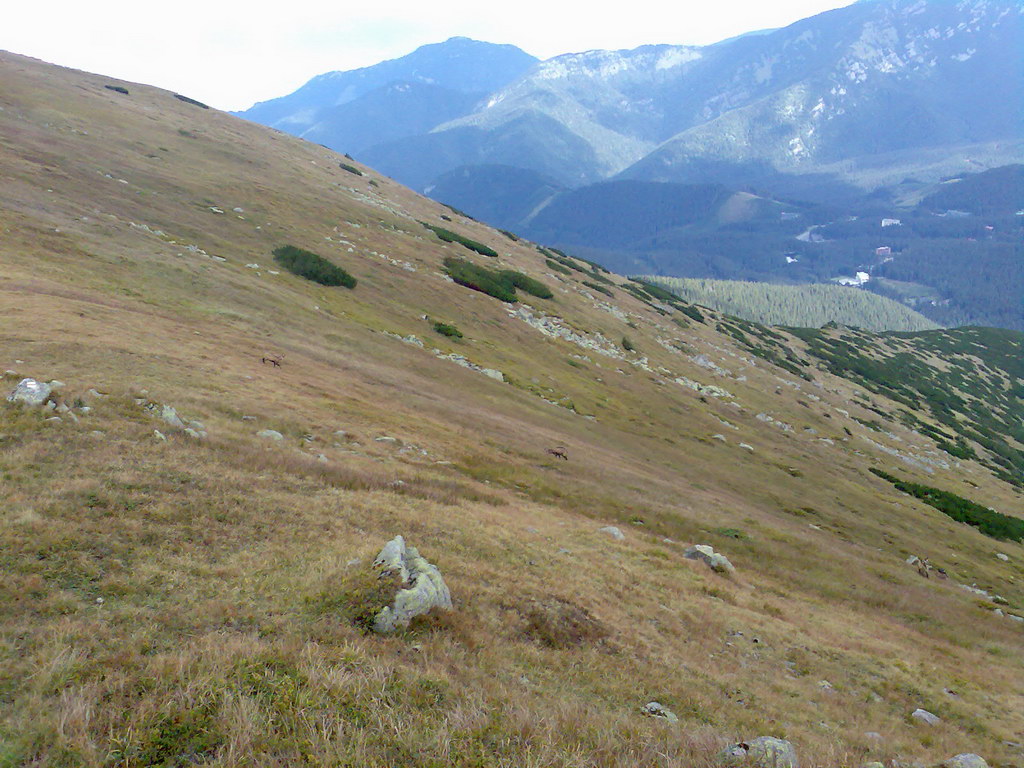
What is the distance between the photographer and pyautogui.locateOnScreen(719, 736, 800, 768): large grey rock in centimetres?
595

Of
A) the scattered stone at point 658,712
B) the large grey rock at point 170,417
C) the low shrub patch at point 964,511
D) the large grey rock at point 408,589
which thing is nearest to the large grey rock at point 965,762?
the scattered stone at point 658,712

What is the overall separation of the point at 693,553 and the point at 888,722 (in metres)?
7.20

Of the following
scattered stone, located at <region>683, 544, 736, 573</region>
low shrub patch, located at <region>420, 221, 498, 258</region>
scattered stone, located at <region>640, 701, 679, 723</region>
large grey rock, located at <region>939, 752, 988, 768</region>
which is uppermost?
low shrub patch, located at <region>420, 221, 498, 258</region>

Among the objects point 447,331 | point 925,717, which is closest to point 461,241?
point 447,331

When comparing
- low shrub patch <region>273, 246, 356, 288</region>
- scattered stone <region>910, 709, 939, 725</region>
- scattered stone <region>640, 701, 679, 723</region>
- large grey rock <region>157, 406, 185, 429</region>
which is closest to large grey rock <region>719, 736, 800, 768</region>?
scattered stone <region>640, 701, 679, 723</region>

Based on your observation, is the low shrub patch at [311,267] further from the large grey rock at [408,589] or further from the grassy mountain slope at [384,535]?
the large grey rock at [408,589]

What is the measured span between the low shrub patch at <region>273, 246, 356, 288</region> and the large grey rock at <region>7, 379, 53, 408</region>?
2365 cm

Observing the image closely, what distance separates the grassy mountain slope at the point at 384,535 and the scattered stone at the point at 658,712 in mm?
363

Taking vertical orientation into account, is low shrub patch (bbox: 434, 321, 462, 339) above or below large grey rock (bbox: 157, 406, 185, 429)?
above

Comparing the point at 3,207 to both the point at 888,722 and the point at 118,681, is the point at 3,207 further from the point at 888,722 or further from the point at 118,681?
the point at 888,722

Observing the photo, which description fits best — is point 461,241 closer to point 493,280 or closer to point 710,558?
point 493,280

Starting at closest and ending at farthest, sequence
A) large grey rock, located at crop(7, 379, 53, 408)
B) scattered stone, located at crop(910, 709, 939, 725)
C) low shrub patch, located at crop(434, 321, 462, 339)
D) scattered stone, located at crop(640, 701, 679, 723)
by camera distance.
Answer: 1. scattered stone, located at crop(640, 701, 679, 723)
2. scattered stone, located at crop(910, 709, 939, 725)
3. large grey rock, located at crop(7, 379, 53, 408)
4. low shrub patch, located at crop(434, 321, 462, 339)

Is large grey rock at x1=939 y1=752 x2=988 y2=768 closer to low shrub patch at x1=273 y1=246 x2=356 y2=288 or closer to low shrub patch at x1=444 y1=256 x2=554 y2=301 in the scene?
low shrub patch at x1=273 y1=246 x2=356 y2=288

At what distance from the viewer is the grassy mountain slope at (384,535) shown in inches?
228
